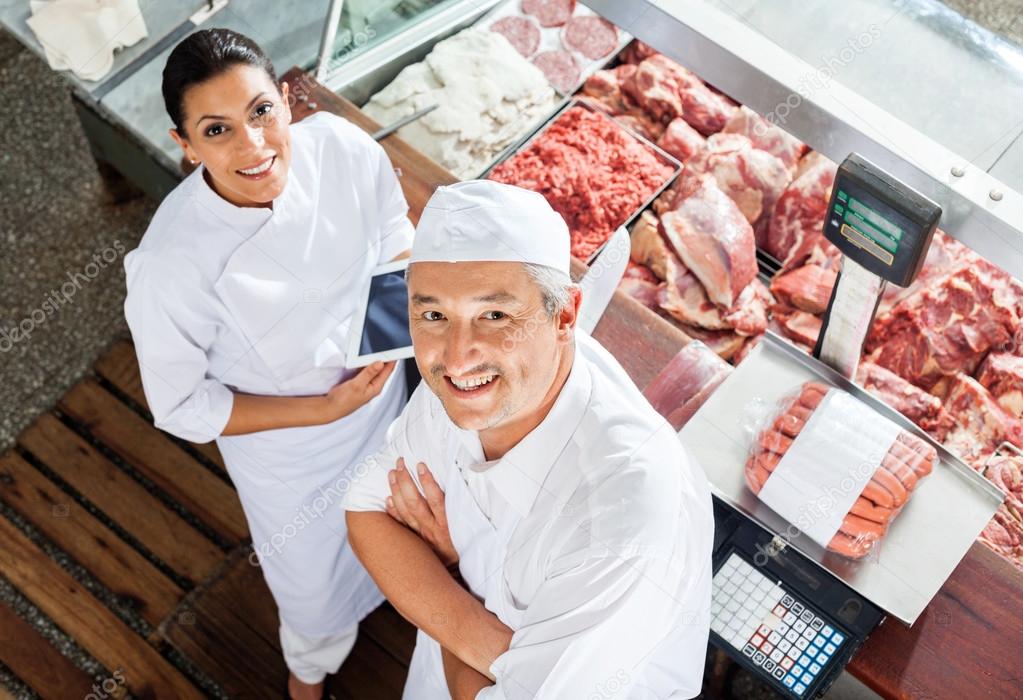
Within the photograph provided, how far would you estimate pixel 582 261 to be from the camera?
8.26 feet

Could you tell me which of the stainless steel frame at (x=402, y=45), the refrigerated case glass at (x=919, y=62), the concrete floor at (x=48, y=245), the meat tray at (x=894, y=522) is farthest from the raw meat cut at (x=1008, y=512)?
the concrete floor at (x=48, y=245)

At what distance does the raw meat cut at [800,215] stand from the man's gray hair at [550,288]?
3.63ft

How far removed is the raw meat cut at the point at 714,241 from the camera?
7.95ft

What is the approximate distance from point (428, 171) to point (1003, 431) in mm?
1378

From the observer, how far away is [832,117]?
1504 millimetres

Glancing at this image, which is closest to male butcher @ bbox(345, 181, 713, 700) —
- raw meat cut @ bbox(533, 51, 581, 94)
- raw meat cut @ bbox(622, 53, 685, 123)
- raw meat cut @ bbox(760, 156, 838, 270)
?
raw meat cut @ bbox(760, 156, 838, 270)

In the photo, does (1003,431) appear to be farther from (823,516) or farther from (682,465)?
(682,465)

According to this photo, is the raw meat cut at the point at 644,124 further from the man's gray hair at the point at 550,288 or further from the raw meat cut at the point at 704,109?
the man's gray hair at the point at 550,288

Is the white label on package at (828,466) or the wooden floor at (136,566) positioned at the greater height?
the white label on package at (828,466)

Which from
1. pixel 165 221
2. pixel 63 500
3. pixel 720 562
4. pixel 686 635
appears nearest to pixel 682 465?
pixel 686 635

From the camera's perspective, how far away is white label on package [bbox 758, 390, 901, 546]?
175cm

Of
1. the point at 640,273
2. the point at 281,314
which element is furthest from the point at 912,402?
the point at 281,314

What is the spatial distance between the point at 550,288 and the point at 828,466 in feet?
2.00

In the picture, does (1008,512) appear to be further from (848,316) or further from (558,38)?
(558,38)
